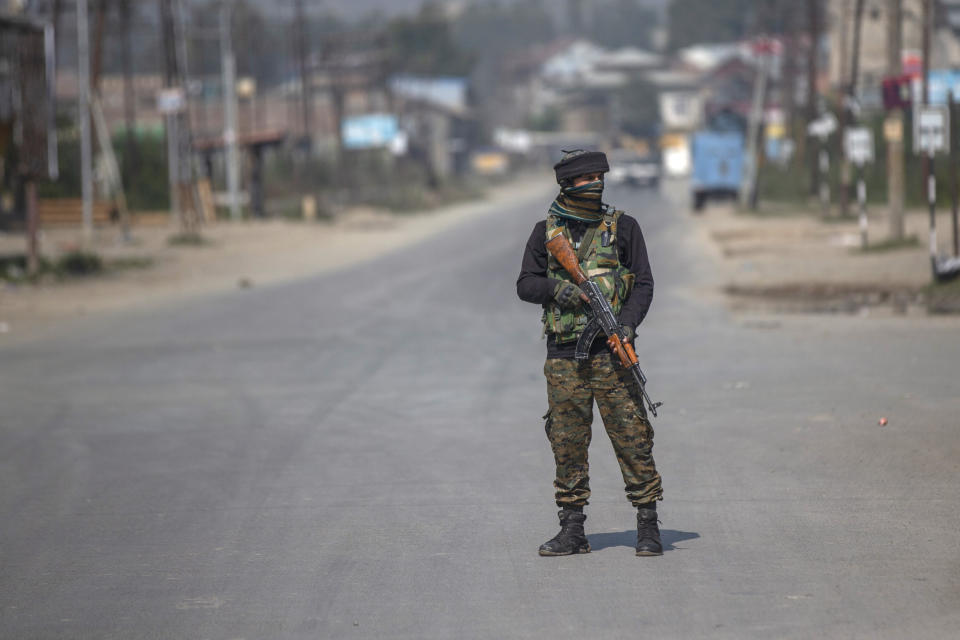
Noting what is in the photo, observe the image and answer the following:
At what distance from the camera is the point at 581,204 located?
6391 millimetres

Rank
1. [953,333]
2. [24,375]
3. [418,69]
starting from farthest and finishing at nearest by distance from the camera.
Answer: [418,69] < [953,333] < [24,375]

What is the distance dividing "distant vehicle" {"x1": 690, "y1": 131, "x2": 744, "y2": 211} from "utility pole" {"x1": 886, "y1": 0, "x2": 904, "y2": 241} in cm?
2242

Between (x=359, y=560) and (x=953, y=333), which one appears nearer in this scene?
(x=359, y=560)

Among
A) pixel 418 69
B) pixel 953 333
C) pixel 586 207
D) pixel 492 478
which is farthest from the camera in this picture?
pixel 418 69

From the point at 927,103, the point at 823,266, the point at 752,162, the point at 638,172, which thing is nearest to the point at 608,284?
the point at 927,103

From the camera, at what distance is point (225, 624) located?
5.66m

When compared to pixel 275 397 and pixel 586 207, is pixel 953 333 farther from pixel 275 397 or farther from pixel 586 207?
pixel 586 207

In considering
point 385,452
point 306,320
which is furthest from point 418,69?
point 385,452

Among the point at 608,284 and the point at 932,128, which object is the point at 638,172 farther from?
the point at 608,284

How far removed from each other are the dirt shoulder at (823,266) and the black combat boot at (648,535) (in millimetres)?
11986

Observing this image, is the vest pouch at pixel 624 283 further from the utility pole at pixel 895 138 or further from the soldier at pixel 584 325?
the utility pole at pixel 895 138

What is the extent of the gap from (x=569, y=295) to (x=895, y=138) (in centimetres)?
1895

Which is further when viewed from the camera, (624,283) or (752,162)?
(752,162)

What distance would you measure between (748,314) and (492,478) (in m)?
10.3
